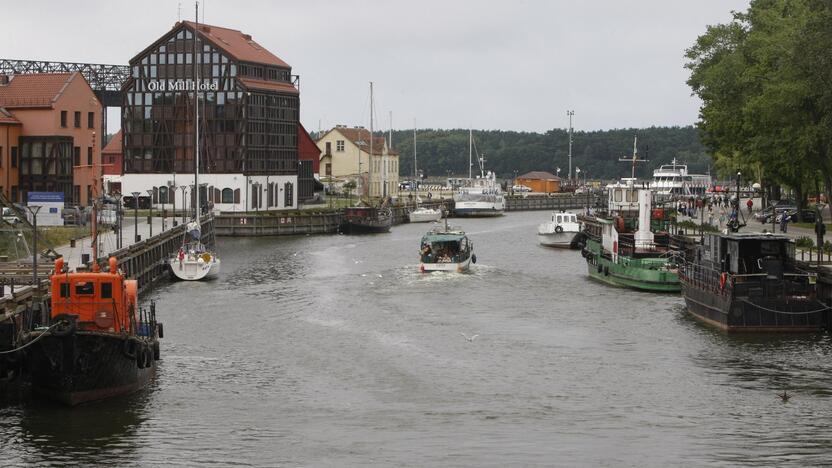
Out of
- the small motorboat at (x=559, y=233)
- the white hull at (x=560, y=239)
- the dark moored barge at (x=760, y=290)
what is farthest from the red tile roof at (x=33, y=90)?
the dark moored barge at (x=760, y=290)

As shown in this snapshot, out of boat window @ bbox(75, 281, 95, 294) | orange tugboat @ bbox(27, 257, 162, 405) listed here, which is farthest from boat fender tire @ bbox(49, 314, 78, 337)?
boat window @ bbox(75, 281, 95, 294)

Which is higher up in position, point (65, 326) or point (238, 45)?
point (238, 45)

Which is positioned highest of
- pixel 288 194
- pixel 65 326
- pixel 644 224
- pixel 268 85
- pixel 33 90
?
pixel 268 85

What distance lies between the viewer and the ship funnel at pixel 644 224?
275 ft

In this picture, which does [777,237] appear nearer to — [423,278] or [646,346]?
[646,346]

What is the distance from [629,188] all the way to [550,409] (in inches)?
2083

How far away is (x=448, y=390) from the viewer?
49562 millimetres

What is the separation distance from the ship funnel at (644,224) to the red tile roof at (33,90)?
51182 mm

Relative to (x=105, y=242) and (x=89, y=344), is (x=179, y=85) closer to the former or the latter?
(x=105, y=242)

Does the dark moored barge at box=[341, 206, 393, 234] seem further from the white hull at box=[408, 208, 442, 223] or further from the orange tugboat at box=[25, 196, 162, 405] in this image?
the orange tugboat at box=[25, 196, 162, 405]

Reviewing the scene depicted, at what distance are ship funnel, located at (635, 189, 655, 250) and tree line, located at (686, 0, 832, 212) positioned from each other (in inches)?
418

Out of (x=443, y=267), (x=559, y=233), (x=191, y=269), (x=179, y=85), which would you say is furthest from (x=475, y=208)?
(x=191, y=269)

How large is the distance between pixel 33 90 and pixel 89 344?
241 feet

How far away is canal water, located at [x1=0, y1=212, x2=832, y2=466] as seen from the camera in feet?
136
